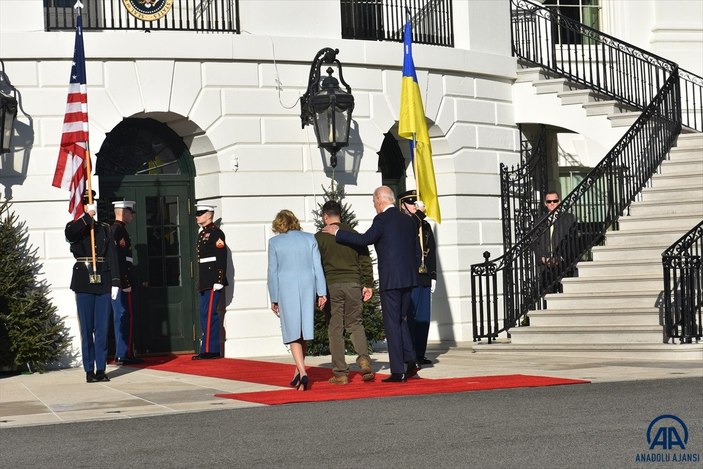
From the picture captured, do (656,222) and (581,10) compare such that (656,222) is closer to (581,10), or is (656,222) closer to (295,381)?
(295,381)

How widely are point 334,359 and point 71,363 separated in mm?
4810

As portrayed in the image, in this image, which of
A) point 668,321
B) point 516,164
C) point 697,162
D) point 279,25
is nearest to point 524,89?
point 516,164

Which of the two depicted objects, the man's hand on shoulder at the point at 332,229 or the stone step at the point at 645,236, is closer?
the man's hand on shoulder at the point at 332,229

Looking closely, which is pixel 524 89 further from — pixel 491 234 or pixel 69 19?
pixel 69 19

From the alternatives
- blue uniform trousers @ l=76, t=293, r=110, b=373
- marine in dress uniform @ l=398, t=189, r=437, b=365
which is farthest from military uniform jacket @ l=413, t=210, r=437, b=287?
blue uniform trousers @ l=76, t=293, r=110, b=373

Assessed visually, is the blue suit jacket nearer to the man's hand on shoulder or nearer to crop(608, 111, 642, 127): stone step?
the man's hand on shoulder

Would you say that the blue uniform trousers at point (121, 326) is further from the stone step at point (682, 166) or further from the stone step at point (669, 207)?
the stone step at point (682, 166)

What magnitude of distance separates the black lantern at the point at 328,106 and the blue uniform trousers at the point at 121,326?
3299 millimetres

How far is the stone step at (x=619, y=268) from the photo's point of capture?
1864 cm

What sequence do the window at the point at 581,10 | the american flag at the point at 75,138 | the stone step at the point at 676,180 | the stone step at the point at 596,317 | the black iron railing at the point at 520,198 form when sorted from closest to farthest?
the american flag at the point at 75,138 → the stone step at the point at 596,317 → the stone step at the point at 676,180 → the black iron railing at the point at 520,198 → the window at the point at 581,10

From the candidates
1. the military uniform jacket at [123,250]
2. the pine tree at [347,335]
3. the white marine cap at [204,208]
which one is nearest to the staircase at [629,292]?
the pine tree at [347,335]

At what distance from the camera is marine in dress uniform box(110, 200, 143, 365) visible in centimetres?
1808

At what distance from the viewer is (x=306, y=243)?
14188 millimetres

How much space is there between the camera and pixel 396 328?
14.5m
